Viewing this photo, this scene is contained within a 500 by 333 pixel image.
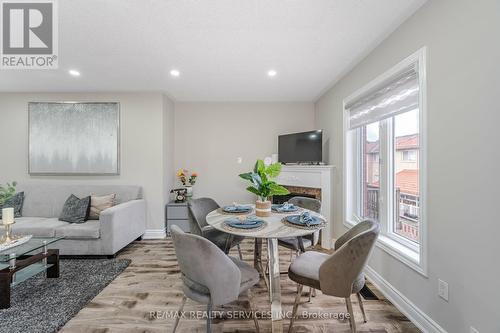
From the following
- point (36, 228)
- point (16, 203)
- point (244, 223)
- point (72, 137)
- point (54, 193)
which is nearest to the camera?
point (244, 223)

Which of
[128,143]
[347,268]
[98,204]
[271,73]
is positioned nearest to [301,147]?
[271,73]

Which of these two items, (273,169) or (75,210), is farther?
(75,210)

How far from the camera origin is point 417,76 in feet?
5.36

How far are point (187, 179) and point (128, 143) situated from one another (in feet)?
3.85

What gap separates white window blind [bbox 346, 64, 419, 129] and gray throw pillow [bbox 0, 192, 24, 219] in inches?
193

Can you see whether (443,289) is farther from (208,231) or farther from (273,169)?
(208,231)

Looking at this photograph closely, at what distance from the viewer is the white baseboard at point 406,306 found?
1.52 meters

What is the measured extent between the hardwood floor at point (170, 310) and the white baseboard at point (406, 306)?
0.05 meters

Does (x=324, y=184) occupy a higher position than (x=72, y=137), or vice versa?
(x=72, y=137)

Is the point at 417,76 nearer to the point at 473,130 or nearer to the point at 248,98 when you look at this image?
the point at 473,130

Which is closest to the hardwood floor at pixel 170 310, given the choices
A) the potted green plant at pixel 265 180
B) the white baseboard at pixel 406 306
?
the white baseboard at pixel 406 306

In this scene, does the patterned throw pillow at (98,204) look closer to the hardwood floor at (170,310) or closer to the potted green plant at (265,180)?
the hardwood floor at (170,310)

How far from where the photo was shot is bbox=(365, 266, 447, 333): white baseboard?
1525 millimetres

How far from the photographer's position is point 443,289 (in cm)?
143
